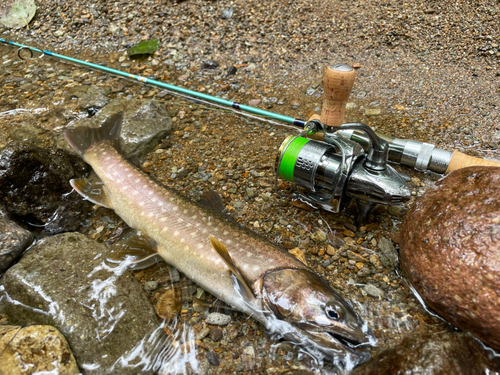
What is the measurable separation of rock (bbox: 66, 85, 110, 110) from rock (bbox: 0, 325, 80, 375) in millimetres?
2983

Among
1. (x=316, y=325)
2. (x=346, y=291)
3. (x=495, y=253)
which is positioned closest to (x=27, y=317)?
(x=316, y=325)

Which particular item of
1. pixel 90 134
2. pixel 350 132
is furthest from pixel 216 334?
pixel 90 134

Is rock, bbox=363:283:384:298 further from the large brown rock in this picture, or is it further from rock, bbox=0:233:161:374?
rock, bbox=0:233:161:374

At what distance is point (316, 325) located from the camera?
7.56 feet

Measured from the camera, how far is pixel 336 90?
8.53ft

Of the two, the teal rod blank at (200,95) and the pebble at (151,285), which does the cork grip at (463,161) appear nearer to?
the teal rod blank at (200,95)

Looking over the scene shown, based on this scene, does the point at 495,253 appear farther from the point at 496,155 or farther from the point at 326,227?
the point at 496,155

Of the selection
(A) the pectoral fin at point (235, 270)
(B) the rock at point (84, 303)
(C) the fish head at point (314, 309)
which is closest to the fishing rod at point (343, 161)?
(C) the fish head at point (314, 309)

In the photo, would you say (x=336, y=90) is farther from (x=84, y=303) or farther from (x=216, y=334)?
(x=84, y=303)

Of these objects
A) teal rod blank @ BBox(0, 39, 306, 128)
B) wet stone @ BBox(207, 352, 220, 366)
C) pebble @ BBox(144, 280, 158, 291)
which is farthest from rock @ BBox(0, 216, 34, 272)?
teal rod blank @ BBox(0, 39, 306, 128)

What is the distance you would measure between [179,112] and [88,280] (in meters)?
2.40

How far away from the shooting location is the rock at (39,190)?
3229 millimetres

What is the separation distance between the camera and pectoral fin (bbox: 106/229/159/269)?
9.53ft

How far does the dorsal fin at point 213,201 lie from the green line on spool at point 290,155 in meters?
0.64
